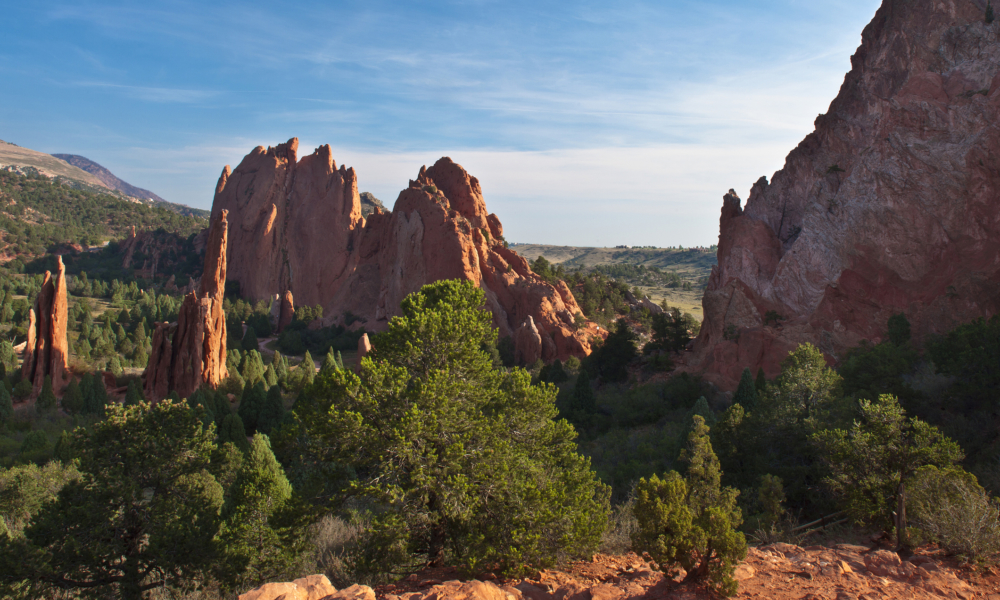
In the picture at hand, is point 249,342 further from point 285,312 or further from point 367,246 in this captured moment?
point 367,246

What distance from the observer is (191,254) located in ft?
369

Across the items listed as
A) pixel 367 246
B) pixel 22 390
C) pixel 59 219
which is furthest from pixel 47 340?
pixel 59 219

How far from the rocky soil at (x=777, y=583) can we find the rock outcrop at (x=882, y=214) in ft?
84.1

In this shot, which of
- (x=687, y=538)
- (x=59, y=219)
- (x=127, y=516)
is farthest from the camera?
(x=59, y=219)

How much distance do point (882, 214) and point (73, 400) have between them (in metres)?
→ 53.9

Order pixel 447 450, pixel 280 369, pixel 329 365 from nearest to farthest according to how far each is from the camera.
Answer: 1. pixel 447 450
2. pixel 329 365
3. pixel 280 369

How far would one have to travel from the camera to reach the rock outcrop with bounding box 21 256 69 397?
38688 mm

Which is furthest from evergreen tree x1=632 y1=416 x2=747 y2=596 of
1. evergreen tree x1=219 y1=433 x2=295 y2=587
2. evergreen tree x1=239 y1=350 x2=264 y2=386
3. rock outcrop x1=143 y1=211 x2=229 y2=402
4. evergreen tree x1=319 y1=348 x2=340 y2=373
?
evergreen tree x1=239 y1=350 x2=264 y2=386

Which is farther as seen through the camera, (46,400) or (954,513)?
(46,400)

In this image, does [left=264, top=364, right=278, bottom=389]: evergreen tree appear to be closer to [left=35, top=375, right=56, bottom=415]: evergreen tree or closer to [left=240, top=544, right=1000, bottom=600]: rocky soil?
[left=35, top=375, right=56, bottom=415]: evergreen tree

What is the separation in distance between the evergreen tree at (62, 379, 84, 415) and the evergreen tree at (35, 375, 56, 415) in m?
0.71

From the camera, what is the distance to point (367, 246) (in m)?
76.6

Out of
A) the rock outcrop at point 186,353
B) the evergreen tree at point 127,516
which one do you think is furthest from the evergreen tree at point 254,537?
the rock outcrop at point 186,353

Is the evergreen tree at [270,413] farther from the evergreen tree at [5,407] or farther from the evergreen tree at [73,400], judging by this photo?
the evergreen tree at [5,407]
